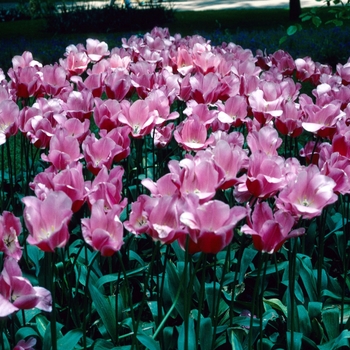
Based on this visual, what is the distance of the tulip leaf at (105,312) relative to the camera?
6.67ft

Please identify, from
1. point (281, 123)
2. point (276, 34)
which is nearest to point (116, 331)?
point (281, 123)

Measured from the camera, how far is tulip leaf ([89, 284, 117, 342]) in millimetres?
2033

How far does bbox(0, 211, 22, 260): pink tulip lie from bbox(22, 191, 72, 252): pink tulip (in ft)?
0.37

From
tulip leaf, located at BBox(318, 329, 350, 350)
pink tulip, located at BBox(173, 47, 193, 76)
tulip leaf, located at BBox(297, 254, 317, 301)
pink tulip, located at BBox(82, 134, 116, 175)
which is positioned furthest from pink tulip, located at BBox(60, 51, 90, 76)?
tulip leaf, located at BBox(318, 329, 350, 350)

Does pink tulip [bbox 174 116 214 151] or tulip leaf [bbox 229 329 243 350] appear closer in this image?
tulip leaf [bbox 229 329 243 350]

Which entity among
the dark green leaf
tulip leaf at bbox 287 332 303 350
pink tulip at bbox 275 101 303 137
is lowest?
tulip leaf at bbox 287 332 303 350

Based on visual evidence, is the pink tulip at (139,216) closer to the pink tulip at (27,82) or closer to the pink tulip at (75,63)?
the pink tulip at (27,82)

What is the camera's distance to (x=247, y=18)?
16750mm

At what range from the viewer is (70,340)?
189 cm

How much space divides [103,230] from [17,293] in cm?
26

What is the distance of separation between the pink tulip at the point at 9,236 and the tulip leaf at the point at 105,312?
50 centimetres

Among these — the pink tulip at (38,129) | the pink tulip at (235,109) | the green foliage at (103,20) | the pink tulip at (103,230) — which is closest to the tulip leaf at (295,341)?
the pink tulip at (103,230)

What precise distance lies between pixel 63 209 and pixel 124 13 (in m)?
14.2

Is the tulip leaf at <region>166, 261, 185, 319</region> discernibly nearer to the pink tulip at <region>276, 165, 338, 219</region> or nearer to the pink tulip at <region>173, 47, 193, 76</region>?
the pink tulip at <region>276, 165, 338, 219</region>
